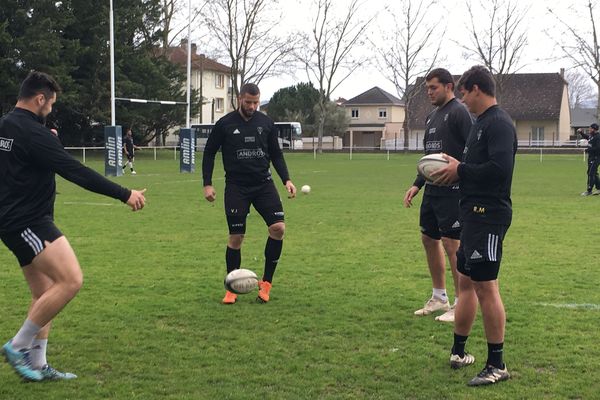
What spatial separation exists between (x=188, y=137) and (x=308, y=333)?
26.2 meters

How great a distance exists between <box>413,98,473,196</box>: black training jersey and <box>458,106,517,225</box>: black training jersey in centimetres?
125

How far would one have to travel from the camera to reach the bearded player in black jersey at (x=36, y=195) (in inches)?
166

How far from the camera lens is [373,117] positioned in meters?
90.8

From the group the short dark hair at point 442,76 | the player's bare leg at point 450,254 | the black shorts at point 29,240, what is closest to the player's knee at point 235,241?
the player's bare leg at point 450,254

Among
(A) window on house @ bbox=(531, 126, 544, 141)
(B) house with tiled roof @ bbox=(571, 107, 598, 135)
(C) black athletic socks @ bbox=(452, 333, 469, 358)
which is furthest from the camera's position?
(B) house with tiled roof @ bbox=(571, 107, 598, 135)

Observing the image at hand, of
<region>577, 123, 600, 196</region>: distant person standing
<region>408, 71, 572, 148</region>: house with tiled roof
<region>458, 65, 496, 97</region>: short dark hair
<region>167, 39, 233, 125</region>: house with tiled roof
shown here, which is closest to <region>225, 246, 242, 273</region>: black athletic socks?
<region>458, 65, 496, 97</region>: short dark hair

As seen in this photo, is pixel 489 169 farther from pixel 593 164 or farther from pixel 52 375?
pixel 593 164

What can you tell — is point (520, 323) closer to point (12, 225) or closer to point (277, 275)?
point (277, 275)

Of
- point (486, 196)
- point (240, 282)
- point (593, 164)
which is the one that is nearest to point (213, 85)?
point (593, 164)

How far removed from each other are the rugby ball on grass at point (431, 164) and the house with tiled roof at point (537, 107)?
6538 cm

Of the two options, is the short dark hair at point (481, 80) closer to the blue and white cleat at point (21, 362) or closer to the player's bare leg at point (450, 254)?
the player's bare leg at point (450, 254)

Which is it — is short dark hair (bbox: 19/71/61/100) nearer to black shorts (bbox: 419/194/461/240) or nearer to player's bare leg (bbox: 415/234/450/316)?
black shorts (bbox: 419/194/461/240)

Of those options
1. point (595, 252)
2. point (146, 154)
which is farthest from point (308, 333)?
point (146, 154)

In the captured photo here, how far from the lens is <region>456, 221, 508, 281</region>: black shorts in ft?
14.1
